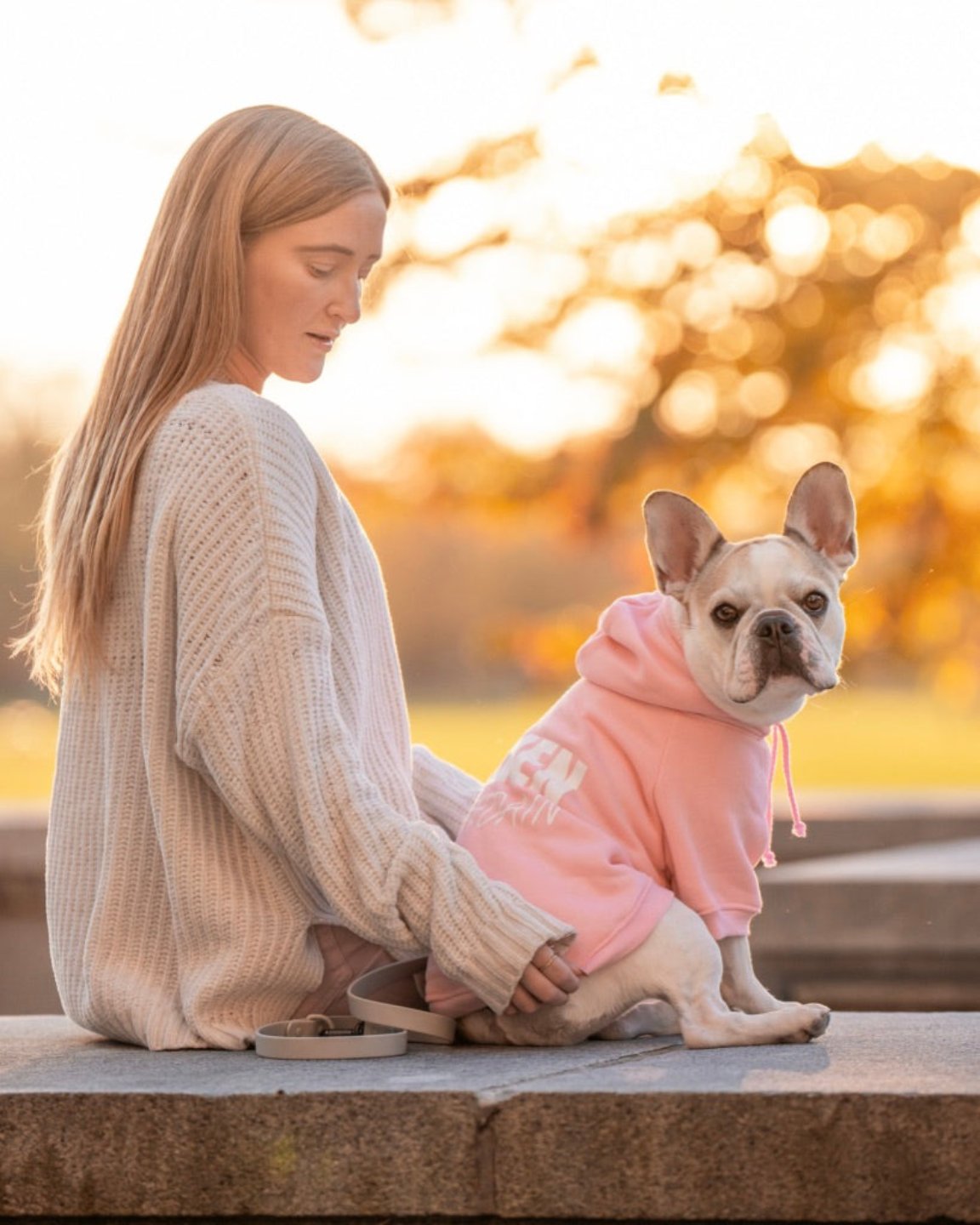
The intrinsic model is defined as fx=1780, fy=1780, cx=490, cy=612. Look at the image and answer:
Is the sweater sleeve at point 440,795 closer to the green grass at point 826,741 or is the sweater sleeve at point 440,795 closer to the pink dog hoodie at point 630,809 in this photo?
the pink dog hoodie at point 630,809

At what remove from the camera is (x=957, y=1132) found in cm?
281

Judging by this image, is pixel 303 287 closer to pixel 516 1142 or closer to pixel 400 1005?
pixel 400 1005

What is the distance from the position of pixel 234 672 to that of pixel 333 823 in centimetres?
37

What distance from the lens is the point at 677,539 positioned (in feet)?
13.0

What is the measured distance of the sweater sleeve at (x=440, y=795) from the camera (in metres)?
4.25

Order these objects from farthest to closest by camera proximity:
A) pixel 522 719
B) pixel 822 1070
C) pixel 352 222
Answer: pixel 522 719, pixel 352 222, pixel 822 1070

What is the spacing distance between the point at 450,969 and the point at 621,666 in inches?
30.6

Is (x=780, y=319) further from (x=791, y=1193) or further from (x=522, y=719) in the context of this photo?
(x=522, y=719)

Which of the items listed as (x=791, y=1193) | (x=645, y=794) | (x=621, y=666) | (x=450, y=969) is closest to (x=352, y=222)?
(x=621, y=666)

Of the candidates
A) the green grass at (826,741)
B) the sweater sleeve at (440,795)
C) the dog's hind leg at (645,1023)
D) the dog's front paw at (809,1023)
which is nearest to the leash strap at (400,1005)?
the dog's hind leg at (645,1023)

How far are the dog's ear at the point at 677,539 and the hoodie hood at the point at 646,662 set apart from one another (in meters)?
0.06

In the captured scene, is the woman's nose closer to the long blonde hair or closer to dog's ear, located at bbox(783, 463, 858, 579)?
the long blonde hair

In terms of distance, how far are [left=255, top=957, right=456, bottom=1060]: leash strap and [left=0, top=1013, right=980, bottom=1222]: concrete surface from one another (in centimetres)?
20

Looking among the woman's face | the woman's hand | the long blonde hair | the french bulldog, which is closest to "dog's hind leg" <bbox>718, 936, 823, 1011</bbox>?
the french bulldog
